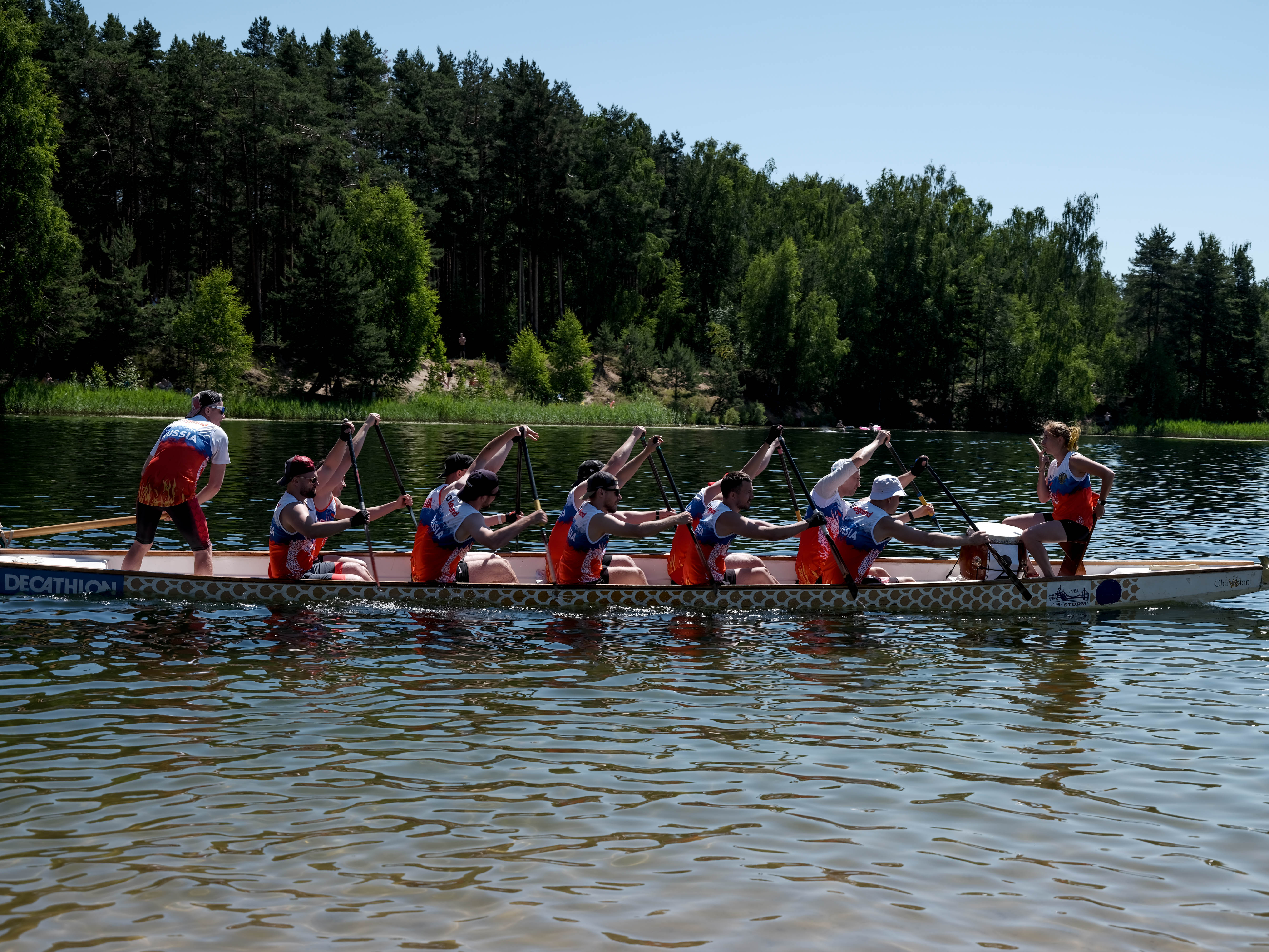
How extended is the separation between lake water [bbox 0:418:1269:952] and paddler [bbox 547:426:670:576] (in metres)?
0.85

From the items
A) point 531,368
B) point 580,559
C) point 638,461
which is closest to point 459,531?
point 580,559

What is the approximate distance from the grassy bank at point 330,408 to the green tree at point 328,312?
2.06 meters

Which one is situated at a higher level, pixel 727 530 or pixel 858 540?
pixel 727 530

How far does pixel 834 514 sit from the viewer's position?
12820mm

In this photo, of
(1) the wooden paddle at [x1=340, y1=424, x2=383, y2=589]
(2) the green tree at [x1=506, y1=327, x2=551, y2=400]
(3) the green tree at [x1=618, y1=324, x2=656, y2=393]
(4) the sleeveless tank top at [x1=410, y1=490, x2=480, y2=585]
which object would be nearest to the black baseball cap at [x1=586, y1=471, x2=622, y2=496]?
(4) the sleeveless tank top at [x1=410, y1=490, x2=480, y2=585]

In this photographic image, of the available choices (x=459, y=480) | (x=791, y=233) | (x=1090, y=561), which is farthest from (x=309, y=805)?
(x=791, y=233)

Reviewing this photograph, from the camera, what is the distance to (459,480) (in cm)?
1270

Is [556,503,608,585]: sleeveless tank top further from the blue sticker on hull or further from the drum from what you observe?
the blue sticker on hull

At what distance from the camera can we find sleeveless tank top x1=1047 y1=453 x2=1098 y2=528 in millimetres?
13242

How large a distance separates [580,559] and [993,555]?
15.9ft

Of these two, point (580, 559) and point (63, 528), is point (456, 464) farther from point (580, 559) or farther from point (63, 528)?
point (63, 528)

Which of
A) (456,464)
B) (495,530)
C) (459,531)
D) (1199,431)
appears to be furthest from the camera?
(1199,431)

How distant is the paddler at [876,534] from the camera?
12.2m

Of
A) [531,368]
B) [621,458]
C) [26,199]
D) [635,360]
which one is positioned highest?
[26,199]
